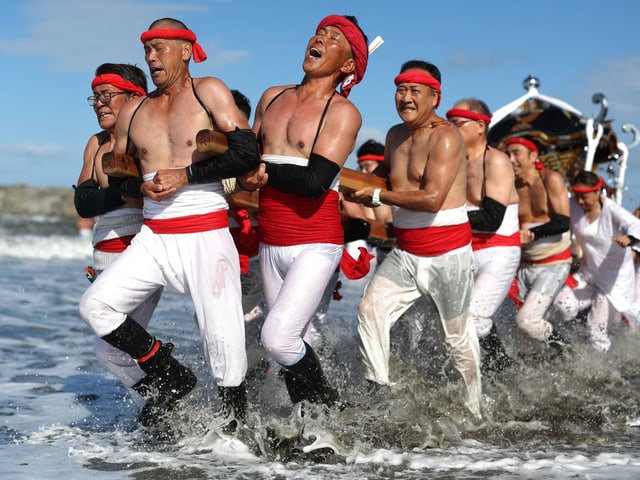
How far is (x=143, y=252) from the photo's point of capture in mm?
5102

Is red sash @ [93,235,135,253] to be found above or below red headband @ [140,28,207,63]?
below

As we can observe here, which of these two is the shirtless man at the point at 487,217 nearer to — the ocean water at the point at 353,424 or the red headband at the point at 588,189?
the ocean water at the point at 353,424

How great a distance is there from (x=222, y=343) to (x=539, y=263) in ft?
13.8

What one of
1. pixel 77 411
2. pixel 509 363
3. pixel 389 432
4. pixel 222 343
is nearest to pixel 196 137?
pixel 222 343

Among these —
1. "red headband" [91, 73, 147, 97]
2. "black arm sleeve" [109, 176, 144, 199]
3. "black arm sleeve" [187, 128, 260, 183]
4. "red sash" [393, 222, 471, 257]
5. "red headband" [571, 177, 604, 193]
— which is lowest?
"red sash" [393, 222, 471, 257]

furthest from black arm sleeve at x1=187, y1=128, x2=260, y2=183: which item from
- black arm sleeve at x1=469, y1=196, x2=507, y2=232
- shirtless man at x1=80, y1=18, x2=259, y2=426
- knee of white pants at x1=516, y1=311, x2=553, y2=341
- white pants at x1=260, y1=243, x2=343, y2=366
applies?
knee of white pants at x1=516, y1=311, x2=553, y2=341

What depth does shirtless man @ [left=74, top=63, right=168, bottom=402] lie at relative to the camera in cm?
545

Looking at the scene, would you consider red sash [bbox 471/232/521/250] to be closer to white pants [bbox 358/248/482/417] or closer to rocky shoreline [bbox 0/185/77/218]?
white pants [bbox 358/248/482/417]

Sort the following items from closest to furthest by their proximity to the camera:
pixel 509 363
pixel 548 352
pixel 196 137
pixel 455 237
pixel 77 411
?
pixel 196 137 → pixel 455 237 → pixel 77 411 → pixel 509 363 → pixel 548 352

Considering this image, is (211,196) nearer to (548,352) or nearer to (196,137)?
(196,137)

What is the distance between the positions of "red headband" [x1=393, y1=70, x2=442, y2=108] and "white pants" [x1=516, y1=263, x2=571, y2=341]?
2.97 metres

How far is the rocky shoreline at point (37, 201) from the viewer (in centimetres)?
5178

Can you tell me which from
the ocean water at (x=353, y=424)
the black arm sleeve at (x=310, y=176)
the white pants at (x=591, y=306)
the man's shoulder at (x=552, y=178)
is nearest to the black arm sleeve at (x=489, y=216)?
the ocean water at (x=353, y=424)

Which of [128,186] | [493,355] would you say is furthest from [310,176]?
[493,355]
